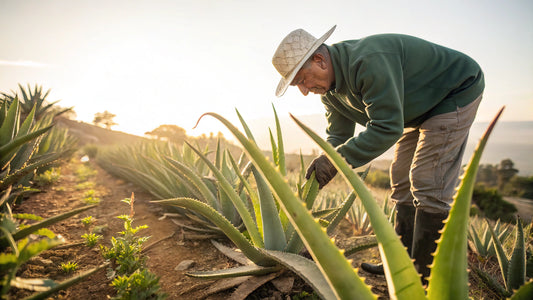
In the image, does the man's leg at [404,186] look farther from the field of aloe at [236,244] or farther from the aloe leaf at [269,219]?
the aloe leaf at [269,219]

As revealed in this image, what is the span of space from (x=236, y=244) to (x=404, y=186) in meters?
1.60

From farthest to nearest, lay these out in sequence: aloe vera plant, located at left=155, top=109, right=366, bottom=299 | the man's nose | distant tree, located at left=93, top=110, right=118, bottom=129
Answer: distant tree, located at left=93, top=110, right=118, bottom=129
the man's nose
aloe vera plant, located at left=155, top=109, right=366, bottom=299

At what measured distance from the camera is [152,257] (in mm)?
1770

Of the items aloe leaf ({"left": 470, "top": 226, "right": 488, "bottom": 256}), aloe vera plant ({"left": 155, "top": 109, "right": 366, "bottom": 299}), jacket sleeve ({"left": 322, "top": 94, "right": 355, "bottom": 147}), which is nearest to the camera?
aloe vera plant ({"left": 155, "top": 109, "right": 366, "bottom": 299})

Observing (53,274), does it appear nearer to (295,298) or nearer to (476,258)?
(295,298)

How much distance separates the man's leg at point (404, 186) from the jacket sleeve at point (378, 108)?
742 millimetres

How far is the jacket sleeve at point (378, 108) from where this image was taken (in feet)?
5.05

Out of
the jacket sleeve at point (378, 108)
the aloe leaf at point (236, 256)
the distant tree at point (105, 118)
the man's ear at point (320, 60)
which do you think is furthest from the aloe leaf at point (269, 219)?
the distant tree at point (105, 118)

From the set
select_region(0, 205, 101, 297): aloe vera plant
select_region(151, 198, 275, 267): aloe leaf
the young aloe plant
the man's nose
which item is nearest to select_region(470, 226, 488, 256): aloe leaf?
the man's nose

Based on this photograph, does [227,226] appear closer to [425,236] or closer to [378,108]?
[378,108]

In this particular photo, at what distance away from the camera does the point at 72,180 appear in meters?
4.71

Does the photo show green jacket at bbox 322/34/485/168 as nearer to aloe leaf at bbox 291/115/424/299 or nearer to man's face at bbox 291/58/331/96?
man's face at bbox 291/58/331/96

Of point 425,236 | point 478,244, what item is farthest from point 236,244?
point 478,244

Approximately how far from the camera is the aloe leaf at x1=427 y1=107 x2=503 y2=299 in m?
0.70
